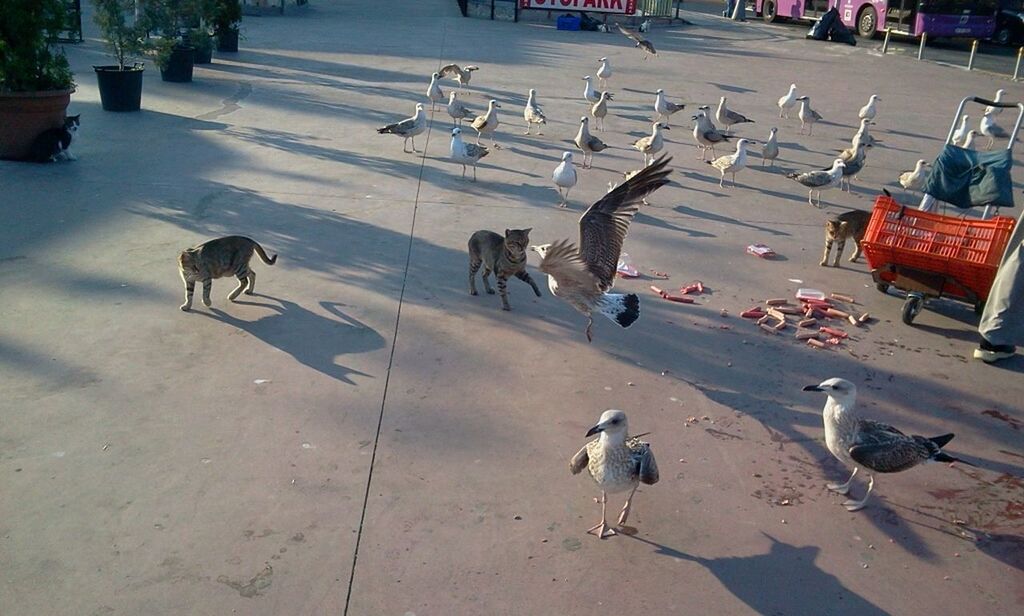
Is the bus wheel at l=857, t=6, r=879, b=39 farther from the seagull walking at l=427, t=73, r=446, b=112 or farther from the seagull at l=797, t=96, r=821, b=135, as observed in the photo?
the seagull walking at l=427, t=73, r=446, b=112

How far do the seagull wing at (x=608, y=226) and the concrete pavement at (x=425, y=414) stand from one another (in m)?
0.70

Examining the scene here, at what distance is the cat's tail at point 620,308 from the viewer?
6.29 metres

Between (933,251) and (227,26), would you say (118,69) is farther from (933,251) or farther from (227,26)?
(933,251)

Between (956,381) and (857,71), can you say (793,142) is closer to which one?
(956,381)

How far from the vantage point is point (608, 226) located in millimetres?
6500

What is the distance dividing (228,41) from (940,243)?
57.5 feet

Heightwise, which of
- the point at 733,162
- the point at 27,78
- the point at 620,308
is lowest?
the point at 620,308

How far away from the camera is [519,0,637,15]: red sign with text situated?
31.1m

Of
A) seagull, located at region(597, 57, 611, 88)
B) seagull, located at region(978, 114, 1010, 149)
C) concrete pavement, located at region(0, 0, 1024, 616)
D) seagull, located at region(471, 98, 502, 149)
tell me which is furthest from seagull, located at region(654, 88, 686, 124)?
seagull, located at region(978, 114, 1010, 149)

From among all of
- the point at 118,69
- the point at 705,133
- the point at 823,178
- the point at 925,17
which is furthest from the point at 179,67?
the point at 925,17

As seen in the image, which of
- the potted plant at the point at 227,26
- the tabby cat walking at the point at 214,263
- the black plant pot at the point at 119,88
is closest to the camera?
the tabby cat walking at the point at 214,263

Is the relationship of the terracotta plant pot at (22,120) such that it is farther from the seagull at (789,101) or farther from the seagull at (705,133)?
the seagull at (789,101)

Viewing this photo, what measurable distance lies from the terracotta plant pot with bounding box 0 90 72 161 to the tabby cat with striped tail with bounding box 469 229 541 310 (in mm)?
6513

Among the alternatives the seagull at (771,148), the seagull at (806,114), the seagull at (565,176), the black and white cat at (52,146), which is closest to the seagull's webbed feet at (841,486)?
the seagull at (565,176)
